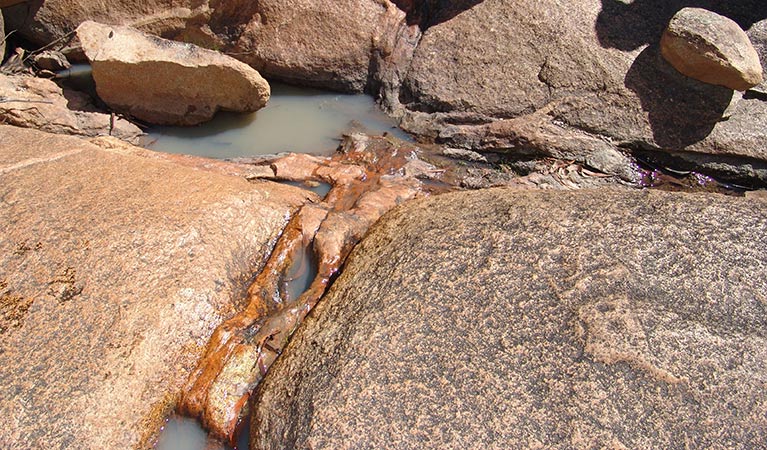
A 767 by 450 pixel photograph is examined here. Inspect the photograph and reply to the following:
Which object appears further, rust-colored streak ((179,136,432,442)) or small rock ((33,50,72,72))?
small rock ((33,50,72,72))

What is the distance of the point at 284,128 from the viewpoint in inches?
171

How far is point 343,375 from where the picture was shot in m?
2.30

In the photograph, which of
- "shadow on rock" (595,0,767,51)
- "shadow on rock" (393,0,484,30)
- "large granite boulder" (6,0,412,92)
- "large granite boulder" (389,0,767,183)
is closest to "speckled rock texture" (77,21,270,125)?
"large granite boulder" (6,0,412,92)

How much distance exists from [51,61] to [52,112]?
2.43 feet

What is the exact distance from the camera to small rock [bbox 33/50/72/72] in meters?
4.43

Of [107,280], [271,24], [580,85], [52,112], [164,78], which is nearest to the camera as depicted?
[107,280]

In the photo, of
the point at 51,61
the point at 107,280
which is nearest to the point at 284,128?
the point at 51,61

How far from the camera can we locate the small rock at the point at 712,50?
12.6ft

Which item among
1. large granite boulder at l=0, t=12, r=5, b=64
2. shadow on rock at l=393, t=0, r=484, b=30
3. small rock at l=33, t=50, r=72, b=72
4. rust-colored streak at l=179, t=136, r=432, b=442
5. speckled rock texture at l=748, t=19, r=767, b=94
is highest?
speckled rock texture at l=748, t=19, r=767, b=94

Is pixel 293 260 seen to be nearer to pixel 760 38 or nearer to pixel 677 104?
pixel 677 104

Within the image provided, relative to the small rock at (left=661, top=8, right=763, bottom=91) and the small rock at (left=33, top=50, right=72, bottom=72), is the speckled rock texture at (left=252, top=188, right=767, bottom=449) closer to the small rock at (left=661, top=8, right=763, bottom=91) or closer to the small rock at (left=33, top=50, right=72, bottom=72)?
the small rock at (left=661, top=8, right=763, bottom=91)

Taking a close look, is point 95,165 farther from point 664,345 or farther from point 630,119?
point 630,119

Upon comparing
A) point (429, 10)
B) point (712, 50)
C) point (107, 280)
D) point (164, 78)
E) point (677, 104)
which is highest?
point (712, 50)

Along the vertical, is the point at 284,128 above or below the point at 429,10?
below
